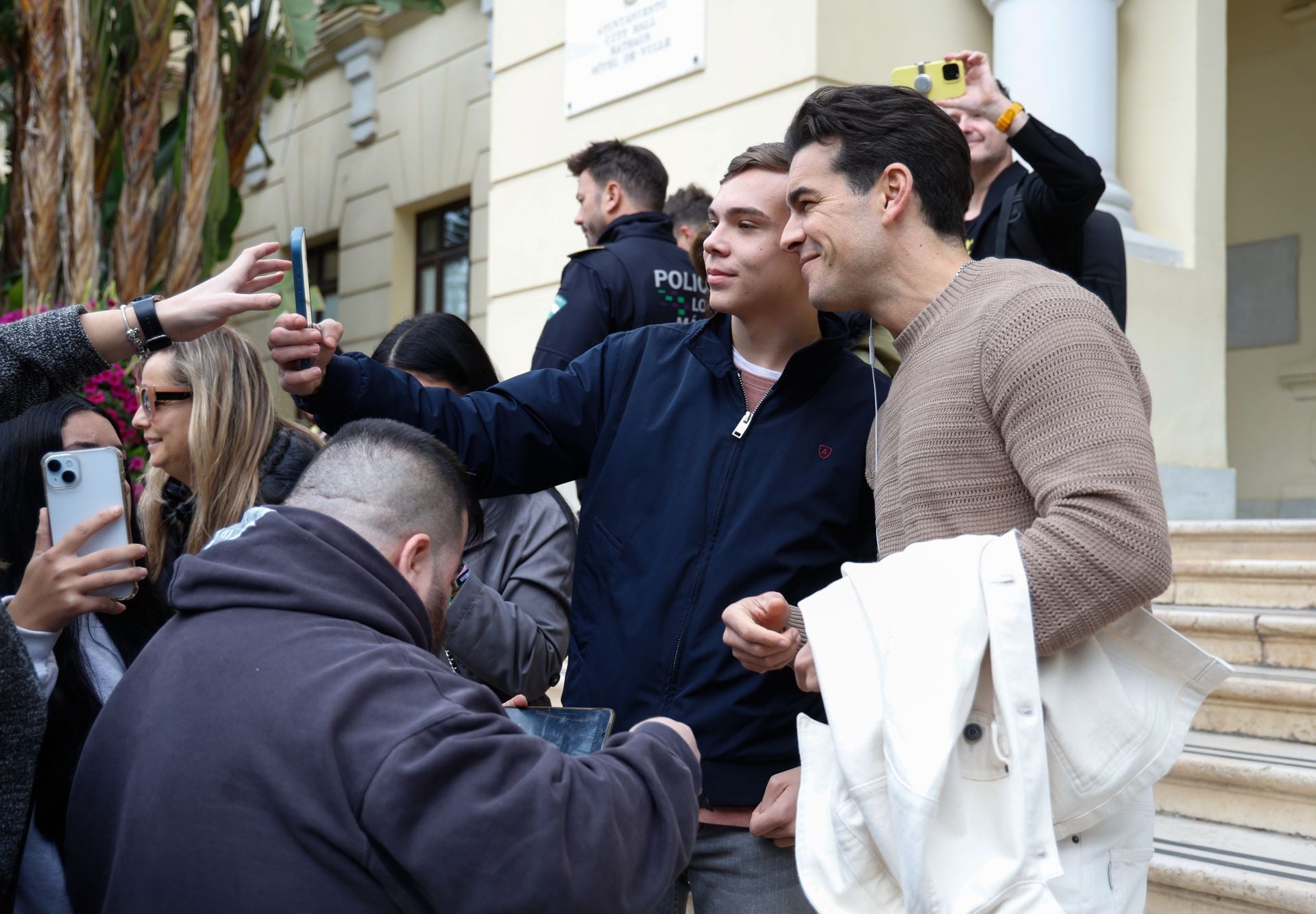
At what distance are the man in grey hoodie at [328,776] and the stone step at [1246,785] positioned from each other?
2.53 meters

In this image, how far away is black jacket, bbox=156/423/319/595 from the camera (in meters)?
2.96

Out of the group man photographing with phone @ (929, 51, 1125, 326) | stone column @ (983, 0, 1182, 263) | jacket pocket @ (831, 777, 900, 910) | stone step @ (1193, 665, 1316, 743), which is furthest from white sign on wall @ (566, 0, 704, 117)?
jacket pocket @ (831, 777, 900, 910)

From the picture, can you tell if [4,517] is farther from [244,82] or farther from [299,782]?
[244,82]

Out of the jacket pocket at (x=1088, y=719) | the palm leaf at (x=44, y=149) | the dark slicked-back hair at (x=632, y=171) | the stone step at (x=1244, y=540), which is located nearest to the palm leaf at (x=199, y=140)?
the palm leaf at (x=44, y=149)

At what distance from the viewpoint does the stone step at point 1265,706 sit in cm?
382

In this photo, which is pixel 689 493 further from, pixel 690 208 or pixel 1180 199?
pixel 1180 199

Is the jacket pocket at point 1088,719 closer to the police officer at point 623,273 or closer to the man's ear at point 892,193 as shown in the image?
the man's ear at point 892,193

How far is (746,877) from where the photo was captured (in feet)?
7.36

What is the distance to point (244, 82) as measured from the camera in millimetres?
10055

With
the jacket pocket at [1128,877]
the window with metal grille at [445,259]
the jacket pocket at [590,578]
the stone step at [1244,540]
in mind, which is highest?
the window with metal grille at [445,259]

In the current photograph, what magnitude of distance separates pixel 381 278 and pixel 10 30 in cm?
362

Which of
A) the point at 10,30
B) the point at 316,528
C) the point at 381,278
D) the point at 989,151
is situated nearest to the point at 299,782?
the point at 316,528

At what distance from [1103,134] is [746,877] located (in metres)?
4.74

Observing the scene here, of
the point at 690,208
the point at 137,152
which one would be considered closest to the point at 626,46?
the point at 690,208
